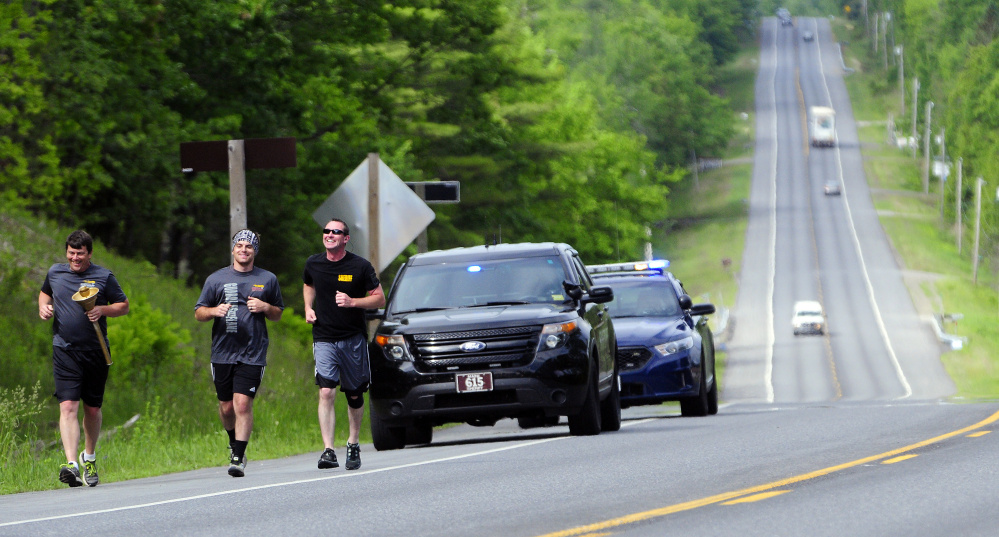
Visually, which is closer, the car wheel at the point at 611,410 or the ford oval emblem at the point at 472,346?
the ford oval emblem at the point at 472,346

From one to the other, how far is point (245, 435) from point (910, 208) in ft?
330

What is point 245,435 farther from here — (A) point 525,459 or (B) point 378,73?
(B) point 378,73

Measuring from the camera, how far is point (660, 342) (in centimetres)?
1973

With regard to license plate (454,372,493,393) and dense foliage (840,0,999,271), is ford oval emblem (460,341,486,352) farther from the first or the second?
dense foliage (840,0,999,271)

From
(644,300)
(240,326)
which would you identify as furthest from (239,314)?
(644,300)

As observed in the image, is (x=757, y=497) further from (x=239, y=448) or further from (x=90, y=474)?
(x=90, y=474)

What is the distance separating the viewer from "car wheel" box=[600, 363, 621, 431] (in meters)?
16.7

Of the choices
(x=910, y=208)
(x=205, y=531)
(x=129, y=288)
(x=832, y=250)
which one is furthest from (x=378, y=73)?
(x=910, y=208)

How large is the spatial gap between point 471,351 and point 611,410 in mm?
2347

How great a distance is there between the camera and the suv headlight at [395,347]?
1502 cm

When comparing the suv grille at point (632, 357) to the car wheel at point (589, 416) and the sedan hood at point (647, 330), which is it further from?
the car wheel at point (589, 416)

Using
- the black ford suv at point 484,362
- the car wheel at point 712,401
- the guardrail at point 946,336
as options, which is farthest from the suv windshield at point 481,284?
the guardrail at point 946,336

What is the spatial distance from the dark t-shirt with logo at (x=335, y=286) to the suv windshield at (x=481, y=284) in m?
2.51

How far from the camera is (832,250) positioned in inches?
3765
